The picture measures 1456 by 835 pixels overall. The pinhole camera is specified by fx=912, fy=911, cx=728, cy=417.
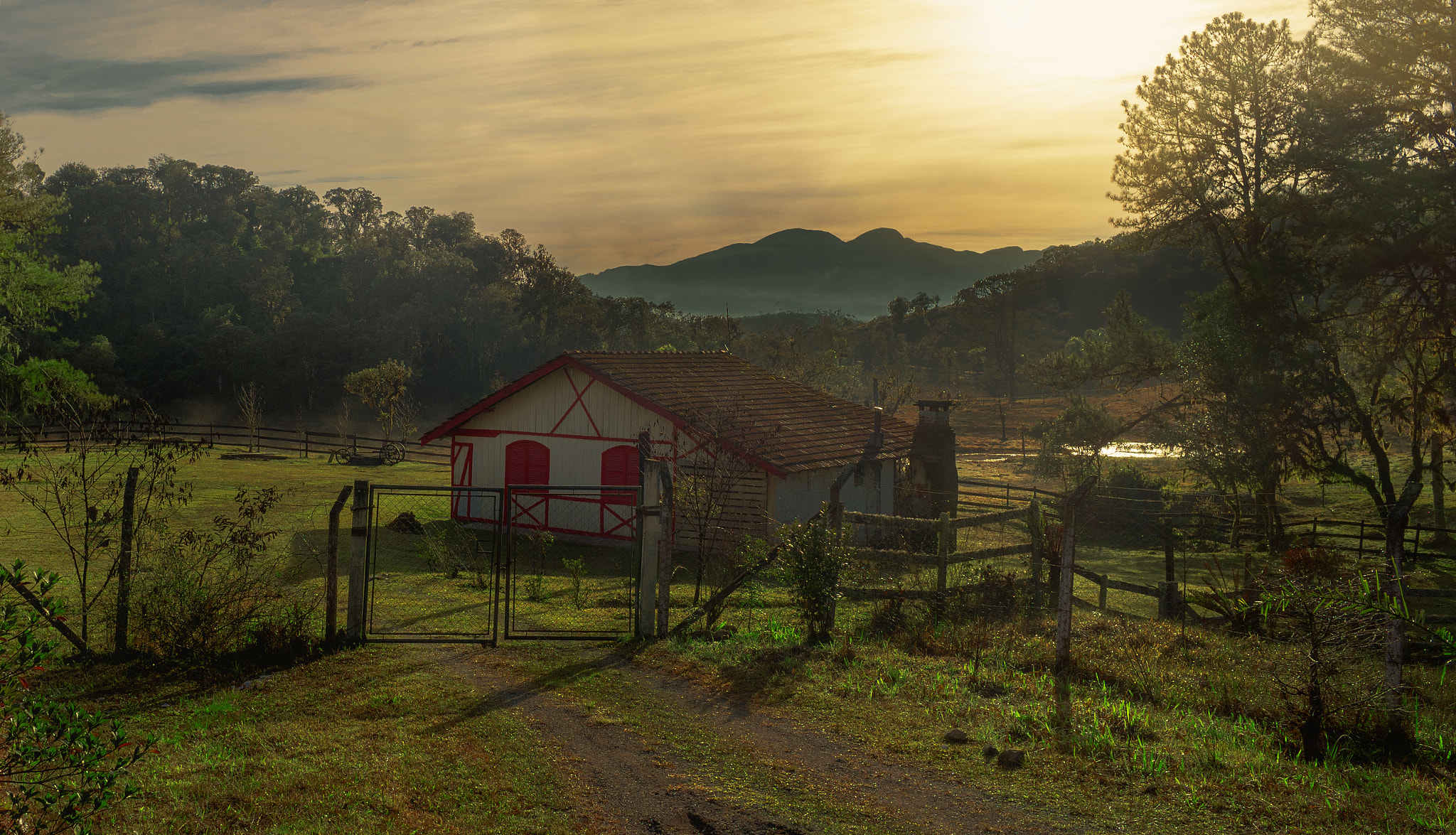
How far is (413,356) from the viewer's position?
83.2 meters

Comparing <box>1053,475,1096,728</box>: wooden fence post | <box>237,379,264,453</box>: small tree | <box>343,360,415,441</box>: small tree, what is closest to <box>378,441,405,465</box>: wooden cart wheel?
<box>343,360,415,441</box>: small tree

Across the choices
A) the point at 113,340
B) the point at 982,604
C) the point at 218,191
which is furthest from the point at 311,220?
the point at 982,604

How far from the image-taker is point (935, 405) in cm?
2694

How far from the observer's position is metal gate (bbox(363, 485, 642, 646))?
11.2 meters

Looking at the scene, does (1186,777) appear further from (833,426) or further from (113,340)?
(113,340)

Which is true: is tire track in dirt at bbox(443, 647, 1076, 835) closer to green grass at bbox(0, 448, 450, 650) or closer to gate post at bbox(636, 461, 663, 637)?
gate post at bbox(636, 461, 663, 637)

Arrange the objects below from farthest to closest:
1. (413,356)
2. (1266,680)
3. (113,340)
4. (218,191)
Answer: (218,191) → (413,356) → (113,340) → (1266,680)

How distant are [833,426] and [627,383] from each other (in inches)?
264

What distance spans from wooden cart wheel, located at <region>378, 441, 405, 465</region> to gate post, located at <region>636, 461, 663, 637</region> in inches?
1205

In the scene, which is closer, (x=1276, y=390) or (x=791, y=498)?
(x=791, y=498)

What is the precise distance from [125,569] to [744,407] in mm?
16948

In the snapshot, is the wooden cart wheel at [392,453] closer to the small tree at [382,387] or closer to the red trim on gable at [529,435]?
the small tree at [382,387]

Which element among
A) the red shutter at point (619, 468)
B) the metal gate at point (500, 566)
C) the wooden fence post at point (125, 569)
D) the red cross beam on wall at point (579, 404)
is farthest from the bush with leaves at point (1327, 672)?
the red cross beam on wall at point (579, 404)

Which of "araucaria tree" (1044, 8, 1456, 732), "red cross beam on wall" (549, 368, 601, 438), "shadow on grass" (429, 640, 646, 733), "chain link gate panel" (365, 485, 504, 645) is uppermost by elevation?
"araucaria tree" (1044, 8, 1456, 732)
